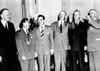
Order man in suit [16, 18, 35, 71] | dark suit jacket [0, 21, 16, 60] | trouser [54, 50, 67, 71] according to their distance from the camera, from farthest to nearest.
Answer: trouser [54, 50, 67, 71] → man in suit [16, 18, 35, 71] → dark suit jacket [0, 21, 16, 60]

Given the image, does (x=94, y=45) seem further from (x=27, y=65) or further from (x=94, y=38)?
(x=27, y=65)

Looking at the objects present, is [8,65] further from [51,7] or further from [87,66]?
[51,7]

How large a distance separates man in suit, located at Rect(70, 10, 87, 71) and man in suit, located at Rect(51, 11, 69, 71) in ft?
0.41

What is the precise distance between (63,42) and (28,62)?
0.73m

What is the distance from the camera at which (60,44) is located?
4551 mm

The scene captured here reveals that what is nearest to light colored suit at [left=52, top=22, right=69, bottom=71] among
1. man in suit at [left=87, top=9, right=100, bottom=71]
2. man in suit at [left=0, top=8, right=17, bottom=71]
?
man in suit at [left=87, top=9, right=100, bottom=71]

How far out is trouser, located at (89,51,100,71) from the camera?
4.53 metres

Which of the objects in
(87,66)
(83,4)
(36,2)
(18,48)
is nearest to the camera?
(18,48)

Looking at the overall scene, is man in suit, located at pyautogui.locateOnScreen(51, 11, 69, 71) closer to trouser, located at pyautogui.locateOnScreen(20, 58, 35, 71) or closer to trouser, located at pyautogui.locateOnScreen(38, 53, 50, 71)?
trouser, located at pyautogui.locateOnScreen(38, 53, 50, 71)

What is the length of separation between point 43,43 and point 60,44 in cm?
32

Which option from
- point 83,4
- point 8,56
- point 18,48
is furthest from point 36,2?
point 8,56

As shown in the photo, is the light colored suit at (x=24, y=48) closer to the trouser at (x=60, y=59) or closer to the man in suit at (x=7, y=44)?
the man in suit at (x=7, y=44)

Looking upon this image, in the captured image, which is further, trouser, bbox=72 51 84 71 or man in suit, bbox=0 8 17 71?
trouser, bbox=72 51 84 71

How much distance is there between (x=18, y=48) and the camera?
438cm
